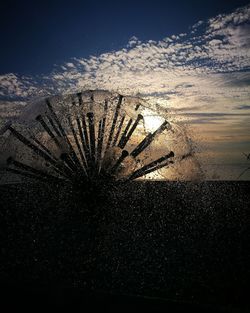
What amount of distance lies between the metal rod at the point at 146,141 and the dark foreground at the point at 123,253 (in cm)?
141

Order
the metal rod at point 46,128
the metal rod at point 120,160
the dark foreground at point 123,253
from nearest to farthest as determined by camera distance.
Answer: the dark foreground at point 123,253
the metal rod at point 120,160
the metal rod at point 46,128

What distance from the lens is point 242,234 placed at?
1159 cm

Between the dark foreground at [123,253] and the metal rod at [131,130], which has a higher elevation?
the metal rod at [131,130]

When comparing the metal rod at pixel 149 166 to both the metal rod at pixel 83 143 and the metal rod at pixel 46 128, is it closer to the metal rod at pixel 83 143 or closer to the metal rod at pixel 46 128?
the metal rod at pixel 83 143

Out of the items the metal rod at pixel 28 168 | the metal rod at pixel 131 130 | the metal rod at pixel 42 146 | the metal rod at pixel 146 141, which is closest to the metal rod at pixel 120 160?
the metal rod at pixel 146 141

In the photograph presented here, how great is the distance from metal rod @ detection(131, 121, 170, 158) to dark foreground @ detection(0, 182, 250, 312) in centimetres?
141

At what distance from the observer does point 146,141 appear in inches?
460

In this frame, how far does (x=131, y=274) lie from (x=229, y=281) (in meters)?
2.33

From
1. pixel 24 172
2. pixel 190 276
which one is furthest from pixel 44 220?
pixel 190 276

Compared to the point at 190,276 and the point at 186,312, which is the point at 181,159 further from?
the point at 186,312

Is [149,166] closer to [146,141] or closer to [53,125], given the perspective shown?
[146,141]

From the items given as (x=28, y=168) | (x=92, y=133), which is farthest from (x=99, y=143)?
(x=28, y=168)

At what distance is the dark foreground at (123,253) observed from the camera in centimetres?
292

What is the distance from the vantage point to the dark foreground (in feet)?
9.59
